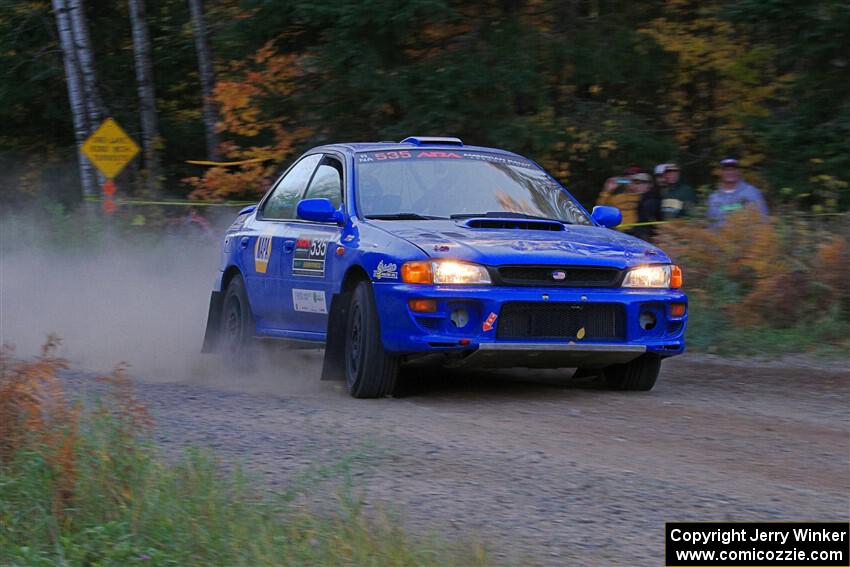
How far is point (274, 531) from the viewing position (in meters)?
4.88

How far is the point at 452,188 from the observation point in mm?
9125

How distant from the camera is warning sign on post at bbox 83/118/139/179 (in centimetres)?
2175

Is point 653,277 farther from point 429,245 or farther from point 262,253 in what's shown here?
point 262,253

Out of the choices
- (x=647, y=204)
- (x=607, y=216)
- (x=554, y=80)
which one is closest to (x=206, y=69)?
(x=554, y=80)

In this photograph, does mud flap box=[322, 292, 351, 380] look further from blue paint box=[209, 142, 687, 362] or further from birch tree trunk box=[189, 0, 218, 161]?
birch tree trunk box=[189, 0, 218, 161]

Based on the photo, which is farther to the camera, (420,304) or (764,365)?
(764,365)

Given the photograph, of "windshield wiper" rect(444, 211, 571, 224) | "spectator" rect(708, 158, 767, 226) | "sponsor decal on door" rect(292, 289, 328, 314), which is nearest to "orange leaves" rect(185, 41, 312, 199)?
"spectator" rect(708, 158, 767, 226)

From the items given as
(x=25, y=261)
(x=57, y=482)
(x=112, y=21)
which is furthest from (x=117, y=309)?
(x=112, y=21)

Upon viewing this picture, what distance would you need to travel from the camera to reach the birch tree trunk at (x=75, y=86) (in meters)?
23.9

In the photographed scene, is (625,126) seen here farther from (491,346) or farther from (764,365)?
(491,346)

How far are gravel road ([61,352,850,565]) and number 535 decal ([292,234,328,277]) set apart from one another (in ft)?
2.63

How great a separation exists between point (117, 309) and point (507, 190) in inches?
287

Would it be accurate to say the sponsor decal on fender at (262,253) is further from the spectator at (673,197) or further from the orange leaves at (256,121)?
Answer: the orange leaves at (256,121)

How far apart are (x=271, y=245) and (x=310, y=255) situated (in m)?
0.78
